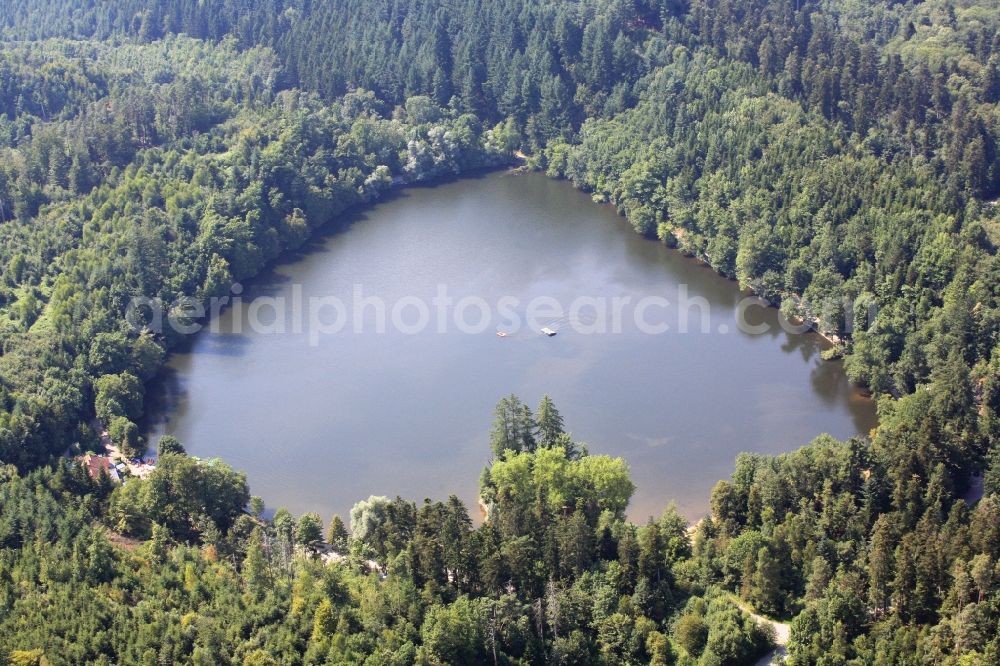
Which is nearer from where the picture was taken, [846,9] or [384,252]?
[384,252]

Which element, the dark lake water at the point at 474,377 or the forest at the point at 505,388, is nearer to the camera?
the forest at the point at 505,388

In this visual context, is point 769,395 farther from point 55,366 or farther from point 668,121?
point 55,366

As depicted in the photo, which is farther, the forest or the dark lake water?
the dark lake water

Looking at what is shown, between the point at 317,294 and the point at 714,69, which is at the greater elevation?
the point at 714,69

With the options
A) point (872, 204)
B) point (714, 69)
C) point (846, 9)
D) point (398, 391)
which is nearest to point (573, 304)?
point (398, 391)
